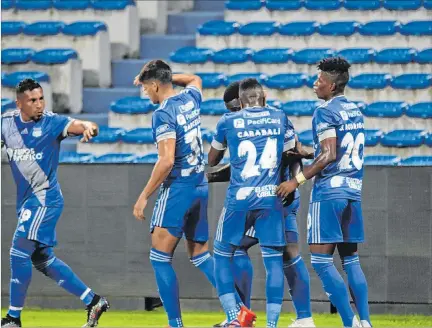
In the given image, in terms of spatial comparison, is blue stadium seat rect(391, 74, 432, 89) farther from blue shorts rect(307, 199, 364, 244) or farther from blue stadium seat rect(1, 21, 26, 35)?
blue stadium seat rect(1, 21, 26, 35)

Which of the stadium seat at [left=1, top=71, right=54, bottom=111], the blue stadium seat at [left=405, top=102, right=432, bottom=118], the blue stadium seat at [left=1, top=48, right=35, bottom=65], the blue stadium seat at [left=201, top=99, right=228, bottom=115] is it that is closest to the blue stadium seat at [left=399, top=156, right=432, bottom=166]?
the blue stadium seat at [left=405, top=102, right=432, bottom=118]

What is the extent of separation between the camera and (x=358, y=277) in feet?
26.4

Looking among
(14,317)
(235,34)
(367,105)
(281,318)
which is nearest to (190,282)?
(281,318)

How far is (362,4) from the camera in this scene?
1348 cm

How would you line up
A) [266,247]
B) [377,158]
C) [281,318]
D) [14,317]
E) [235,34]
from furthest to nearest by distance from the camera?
1. [235,34]
2. [377,158]
3. [281,318]
4. [14,317]
5. [266,247]

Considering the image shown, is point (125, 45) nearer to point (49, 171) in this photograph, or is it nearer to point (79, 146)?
point (79, 146)

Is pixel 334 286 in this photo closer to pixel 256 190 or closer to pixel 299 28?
pixel 256 190

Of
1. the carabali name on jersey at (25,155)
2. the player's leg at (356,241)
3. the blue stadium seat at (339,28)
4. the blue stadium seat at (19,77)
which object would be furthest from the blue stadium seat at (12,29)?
the player's leg at (356,241)

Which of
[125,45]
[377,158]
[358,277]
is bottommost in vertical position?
[358,277]

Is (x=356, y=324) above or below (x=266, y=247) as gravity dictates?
below

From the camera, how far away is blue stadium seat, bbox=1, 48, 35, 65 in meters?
13.4

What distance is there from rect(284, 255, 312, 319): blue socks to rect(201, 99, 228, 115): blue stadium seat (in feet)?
12.4

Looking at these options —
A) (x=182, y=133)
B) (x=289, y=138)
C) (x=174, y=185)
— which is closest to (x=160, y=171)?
(x=174, y=185)

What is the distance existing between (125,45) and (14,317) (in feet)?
19.6
